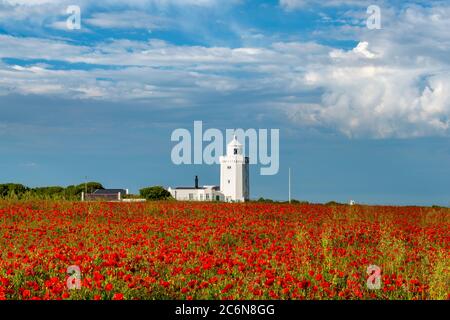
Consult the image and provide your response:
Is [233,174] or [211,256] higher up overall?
[233,174]

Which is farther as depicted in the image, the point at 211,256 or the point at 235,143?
the point at 235,143

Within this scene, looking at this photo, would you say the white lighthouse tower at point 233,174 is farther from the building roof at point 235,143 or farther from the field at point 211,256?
the field at point 211,256

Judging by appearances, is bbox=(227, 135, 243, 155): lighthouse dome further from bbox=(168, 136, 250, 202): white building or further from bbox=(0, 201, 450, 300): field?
bbox=(0, 201, 450, 300): field

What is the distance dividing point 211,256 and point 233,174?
100 metres

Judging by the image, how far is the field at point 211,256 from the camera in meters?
8.90

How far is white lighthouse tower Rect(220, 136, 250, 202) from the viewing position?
11162 centimetres

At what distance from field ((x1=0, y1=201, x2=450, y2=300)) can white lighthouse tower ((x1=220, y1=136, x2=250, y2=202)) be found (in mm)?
88633

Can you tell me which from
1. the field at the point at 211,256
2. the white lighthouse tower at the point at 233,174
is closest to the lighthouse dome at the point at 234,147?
the white lighthouse tower at the point at 233,174

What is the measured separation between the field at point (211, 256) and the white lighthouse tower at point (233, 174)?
88633 millimetres

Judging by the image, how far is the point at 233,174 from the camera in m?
112

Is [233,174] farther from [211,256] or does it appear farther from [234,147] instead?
[211,256]

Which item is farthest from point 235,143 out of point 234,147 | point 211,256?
point 211,256
